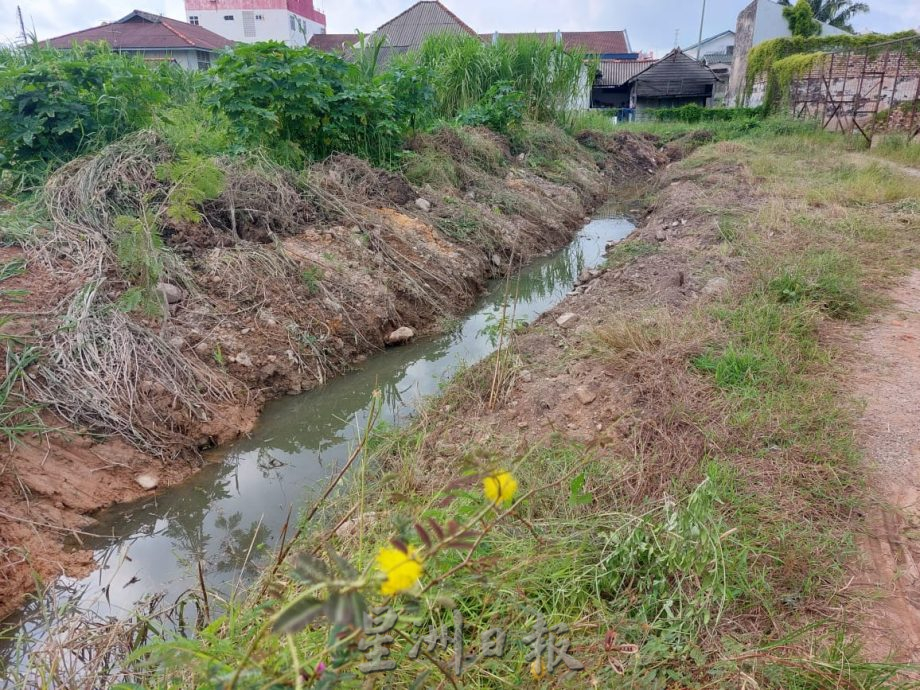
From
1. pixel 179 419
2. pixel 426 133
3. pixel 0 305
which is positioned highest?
pixel 426 133

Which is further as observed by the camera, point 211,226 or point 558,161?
point 558,161

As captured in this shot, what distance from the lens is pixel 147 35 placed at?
72.7 feet

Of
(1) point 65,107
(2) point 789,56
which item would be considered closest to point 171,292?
(1) point 65,107

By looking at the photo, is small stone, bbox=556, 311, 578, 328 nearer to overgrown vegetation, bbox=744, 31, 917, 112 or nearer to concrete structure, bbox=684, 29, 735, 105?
overgrown vegetation, bbox=744, 31, 917, 112

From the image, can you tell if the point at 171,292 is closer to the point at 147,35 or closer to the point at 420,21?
the point at 147,35

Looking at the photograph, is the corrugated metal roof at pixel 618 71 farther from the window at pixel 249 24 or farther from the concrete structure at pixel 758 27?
the window at pixel 249 24

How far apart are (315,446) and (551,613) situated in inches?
88.4

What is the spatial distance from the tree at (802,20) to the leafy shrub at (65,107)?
22.4 meters

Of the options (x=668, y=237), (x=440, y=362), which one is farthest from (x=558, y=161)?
(x=440, y=362)

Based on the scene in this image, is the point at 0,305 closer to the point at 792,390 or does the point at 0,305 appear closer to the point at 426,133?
the point at 792,390

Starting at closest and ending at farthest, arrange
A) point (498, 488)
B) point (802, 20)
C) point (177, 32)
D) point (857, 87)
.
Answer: point (498, 488) < point (857, 87) < point (802, 20) < point (177, 32)

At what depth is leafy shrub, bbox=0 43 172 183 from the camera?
15.1ft

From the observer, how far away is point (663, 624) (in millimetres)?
1630

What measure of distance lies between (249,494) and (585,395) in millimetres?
1931
